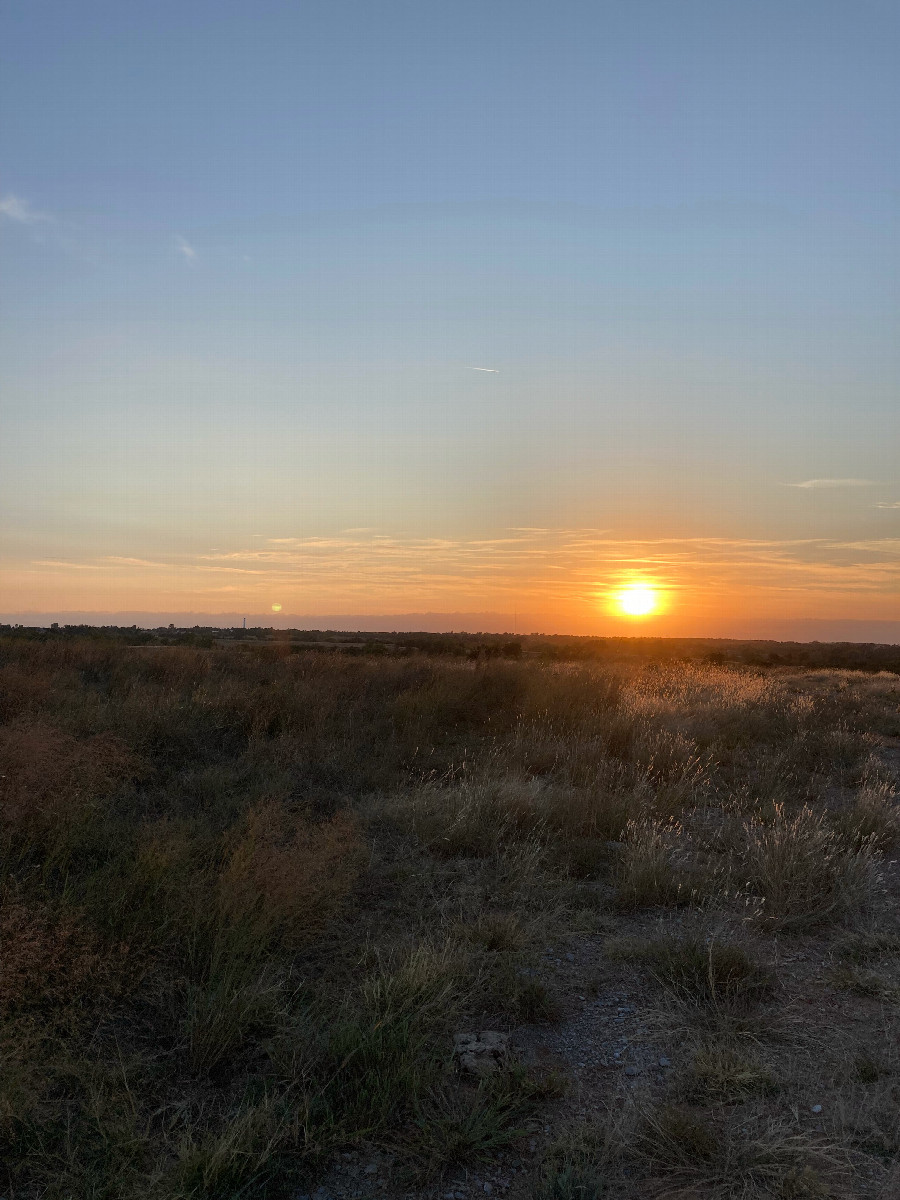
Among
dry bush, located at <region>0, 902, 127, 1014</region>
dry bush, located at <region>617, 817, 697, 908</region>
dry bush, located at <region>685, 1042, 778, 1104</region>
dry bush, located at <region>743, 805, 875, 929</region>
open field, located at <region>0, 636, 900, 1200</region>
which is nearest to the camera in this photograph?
open field, located at <region>0, 636, 900, 1200</region>

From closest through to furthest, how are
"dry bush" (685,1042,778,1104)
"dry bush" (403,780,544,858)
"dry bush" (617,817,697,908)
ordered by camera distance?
"dry bush" (685,1042,778,1104)
"dry bush" (617,817,697,908)
"dry bush" (403,780,544,858)

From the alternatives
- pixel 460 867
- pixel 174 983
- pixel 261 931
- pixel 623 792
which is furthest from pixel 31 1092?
pixel 623 792

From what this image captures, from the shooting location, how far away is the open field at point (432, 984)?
3090 millimetres

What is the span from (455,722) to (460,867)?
6421 millimetres

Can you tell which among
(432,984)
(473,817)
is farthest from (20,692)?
(432,984)

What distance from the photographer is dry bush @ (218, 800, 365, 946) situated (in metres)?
4.80

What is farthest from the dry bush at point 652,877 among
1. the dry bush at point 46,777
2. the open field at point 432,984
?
the dry bush at point 46,777

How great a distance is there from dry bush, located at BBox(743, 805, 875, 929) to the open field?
0.03 meters

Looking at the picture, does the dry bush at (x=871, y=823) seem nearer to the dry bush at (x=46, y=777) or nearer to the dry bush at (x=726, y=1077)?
the dry bush at (x=726, y=1077)

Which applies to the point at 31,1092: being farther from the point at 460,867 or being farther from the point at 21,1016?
the point at 460,867

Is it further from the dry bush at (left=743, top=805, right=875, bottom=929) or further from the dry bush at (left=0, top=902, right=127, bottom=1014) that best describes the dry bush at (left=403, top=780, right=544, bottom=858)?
the dry bush at (left=0, top=902, right=127, bottom=1014)

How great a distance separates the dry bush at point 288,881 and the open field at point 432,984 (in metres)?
0.03

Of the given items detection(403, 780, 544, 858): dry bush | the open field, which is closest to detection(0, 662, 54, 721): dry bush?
the open field

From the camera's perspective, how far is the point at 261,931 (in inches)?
182
